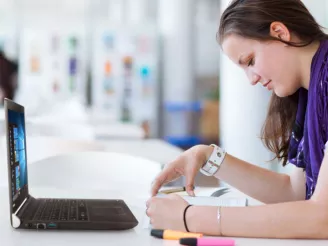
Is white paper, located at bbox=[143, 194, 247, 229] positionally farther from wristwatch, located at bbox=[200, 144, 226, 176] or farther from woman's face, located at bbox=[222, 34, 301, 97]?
woman's face, located at bbox=[222, 34, 301, 97]

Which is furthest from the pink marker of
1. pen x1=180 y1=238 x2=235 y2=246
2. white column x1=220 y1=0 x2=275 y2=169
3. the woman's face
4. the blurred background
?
the blurred background

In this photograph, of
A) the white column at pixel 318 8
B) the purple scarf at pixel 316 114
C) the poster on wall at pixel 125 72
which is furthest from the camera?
the poster on wall at pixel 125 72

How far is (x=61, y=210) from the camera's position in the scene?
140 centimetres

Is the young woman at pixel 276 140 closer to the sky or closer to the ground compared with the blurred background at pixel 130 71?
closer to the sky

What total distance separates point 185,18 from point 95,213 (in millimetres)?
8405

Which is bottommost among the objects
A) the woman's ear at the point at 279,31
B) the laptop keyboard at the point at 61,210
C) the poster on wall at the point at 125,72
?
the poster on wall at the point at 125,72

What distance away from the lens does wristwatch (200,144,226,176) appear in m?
1.75

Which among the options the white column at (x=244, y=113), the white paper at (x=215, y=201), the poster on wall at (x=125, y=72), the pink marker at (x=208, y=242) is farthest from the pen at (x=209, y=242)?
the poster on wall at (x=125, y=72)

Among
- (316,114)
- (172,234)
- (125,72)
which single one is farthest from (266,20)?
(125,72)

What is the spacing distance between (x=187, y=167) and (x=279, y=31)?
1.66 ft

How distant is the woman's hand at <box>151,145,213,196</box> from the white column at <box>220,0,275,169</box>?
158 centimetres

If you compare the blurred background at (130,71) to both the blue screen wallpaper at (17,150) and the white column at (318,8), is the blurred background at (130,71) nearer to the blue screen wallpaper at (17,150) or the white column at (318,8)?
the white column at (318,8)

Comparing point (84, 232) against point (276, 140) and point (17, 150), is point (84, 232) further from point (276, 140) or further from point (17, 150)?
point (276, 140)

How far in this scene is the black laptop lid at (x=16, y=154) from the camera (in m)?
1.26
